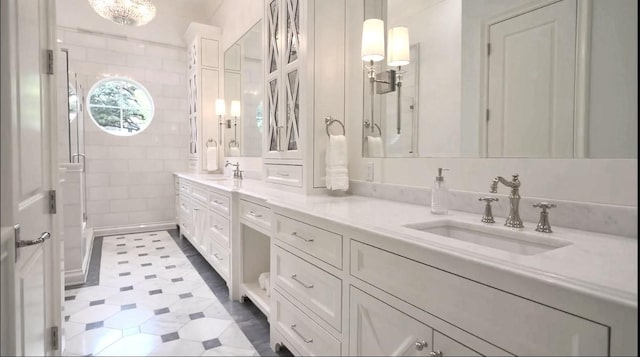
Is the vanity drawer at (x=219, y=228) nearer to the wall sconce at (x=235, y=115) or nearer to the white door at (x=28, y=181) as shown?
the white door at (x=28, y=181)

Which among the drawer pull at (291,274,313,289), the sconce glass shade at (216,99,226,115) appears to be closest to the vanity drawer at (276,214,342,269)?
the drawer pull at (291,274,313,289)

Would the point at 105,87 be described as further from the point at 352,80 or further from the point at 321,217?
the point at 321,217

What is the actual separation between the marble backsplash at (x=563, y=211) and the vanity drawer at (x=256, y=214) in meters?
0.84

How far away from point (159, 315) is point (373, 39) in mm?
2299

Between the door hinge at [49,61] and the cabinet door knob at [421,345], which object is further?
the door hinge at [49,61]

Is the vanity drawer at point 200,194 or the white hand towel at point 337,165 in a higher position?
the white hand towel at point 337,165

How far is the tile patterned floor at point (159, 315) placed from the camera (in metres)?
1.96

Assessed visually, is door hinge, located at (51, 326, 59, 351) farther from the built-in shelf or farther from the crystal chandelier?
the crystal chandelier

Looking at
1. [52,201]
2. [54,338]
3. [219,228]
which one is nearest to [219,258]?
[219,228]

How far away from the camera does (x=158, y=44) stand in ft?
16.4

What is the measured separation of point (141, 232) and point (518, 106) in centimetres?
501

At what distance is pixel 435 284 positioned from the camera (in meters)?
0.96

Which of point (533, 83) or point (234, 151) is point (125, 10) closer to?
point (234, 151)

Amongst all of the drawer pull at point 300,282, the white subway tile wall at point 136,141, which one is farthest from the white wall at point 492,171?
the white subway tile wall at point 136,141
